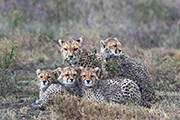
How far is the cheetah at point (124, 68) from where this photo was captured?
18.0 feet

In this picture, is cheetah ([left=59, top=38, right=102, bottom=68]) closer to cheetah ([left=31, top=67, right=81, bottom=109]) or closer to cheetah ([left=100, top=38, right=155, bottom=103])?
cheetah ([left=100, top=38, right=155, bottom=103])

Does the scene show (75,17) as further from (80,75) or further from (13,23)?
(80,75)

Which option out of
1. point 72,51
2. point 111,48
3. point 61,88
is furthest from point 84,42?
point 61,88

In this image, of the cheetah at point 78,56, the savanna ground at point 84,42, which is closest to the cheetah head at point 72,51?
the cheetah at point 78,56

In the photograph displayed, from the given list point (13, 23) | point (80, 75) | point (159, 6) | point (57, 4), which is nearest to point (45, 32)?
point (13, 23)

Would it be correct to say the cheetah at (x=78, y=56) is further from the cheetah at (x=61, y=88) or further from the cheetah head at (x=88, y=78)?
the cheetah head at (x=88, y=78)

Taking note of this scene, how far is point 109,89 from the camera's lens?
17.1 ft

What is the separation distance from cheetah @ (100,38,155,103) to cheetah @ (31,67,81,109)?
0.78 metres

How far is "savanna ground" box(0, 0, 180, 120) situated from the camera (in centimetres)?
435

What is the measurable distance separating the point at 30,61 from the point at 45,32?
2.24 meters

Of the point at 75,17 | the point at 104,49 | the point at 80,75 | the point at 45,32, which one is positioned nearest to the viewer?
the point at 80,75

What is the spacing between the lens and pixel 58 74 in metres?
5.61

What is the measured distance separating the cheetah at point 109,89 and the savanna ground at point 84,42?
416mm

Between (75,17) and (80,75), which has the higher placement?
(75,17)
